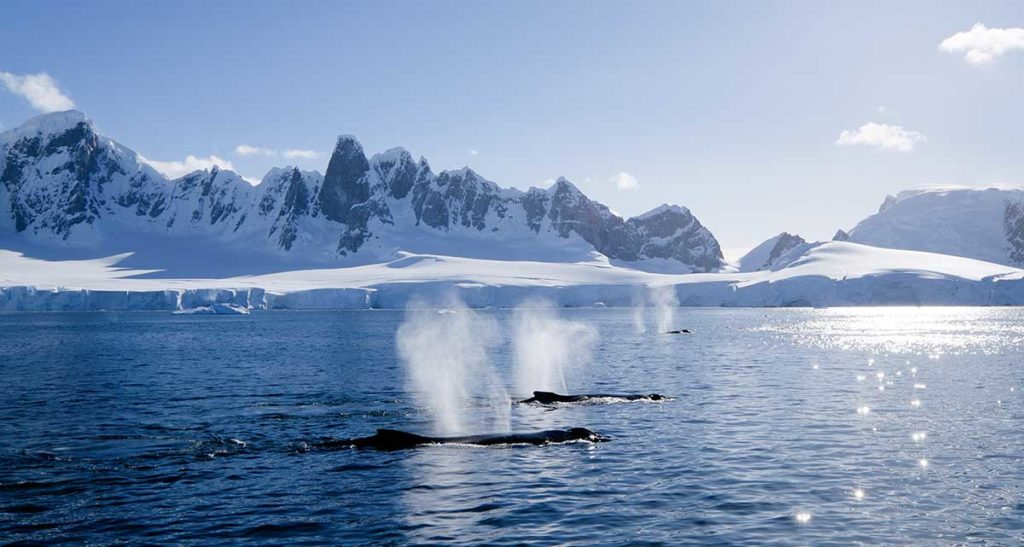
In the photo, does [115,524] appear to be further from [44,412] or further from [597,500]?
[44,412]

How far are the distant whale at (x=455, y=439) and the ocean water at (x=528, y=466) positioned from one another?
3.06 feet

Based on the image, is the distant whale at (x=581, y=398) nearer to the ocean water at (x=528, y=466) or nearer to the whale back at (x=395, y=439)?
the ocean water at (x=528, y=466)

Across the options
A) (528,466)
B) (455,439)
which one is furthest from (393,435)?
(528,466)

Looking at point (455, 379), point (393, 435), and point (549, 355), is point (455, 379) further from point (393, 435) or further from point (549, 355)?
point (393, 435)

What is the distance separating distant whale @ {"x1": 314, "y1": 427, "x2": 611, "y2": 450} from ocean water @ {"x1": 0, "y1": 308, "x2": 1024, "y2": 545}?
93 centimetres

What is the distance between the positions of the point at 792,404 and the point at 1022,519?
863 inches

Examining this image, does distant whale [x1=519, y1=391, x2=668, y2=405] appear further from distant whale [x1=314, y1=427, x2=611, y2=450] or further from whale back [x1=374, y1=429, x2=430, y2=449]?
whale back [x1=374, y1=429, x2=430, y2=449]

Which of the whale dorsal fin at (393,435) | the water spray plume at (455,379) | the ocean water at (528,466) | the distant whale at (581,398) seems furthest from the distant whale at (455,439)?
the distant whale at (581,398)

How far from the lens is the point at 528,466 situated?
27.0 meters

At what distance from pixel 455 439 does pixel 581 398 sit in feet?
47.8

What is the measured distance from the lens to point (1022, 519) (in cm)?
2025

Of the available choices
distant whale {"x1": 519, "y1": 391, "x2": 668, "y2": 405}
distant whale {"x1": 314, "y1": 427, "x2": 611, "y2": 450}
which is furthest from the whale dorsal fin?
distant whale {"x1": 519, "y1": 391, "x2": 668, "y2": 405}

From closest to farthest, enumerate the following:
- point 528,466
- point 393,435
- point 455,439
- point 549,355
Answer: point 528,466 < point 393,435 < point 455,439 < point 549,355

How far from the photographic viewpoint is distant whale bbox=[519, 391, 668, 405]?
142 ft
